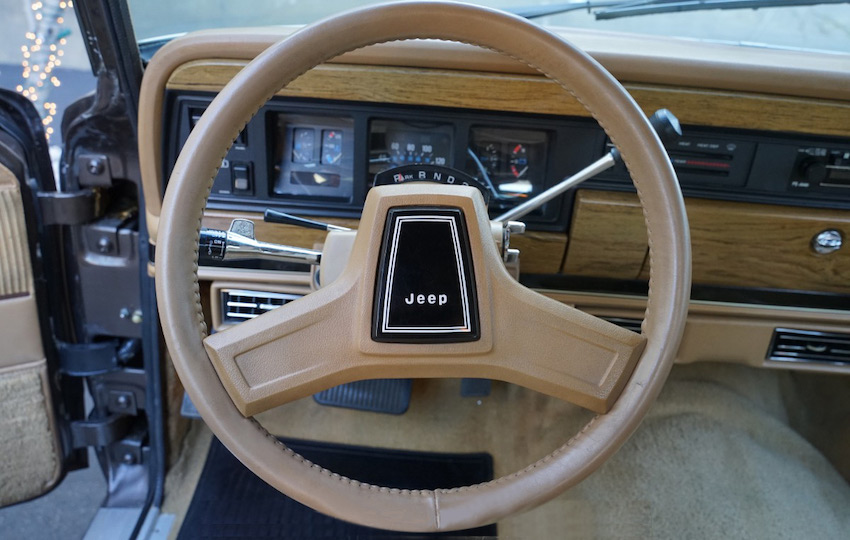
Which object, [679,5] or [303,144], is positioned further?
[679,5]

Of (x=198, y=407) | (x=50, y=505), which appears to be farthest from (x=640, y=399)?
(x=50, y=505)

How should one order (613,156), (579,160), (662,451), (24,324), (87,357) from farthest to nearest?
(662,451) → (87,357) → (24,324) → (579,160) → (613,156)

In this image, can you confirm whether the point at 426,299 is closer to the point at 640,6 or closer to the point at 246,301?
the point at 246,301

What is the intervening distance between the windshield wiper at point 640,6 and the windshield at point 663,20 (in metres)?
0.01

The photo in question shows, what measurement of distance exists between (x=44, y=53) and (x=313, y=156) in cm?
63

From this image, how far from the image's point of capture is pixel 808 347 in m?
1.37

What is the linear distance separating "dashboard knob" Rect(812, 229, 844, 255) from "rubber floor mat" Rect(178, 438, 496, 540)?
0.92 metres

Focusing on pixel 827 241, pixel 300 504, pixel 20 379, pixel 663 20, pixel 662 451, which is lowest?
pixel 300 504

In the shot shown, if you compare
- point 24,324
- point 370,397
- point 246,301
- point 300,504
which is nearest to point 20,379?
point 24,324

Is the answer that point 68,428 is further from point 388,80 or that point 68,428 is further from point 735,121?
point 735,121

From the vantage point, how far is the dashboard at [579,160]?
1.13m

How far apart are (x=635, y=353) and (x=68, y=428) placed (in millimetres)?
1299

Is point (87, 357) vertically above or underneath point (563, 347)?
underneath

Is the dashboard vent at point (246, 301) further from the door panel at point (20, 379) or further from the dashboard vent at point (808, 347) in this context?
the dashboard vent at point (808, 347)
